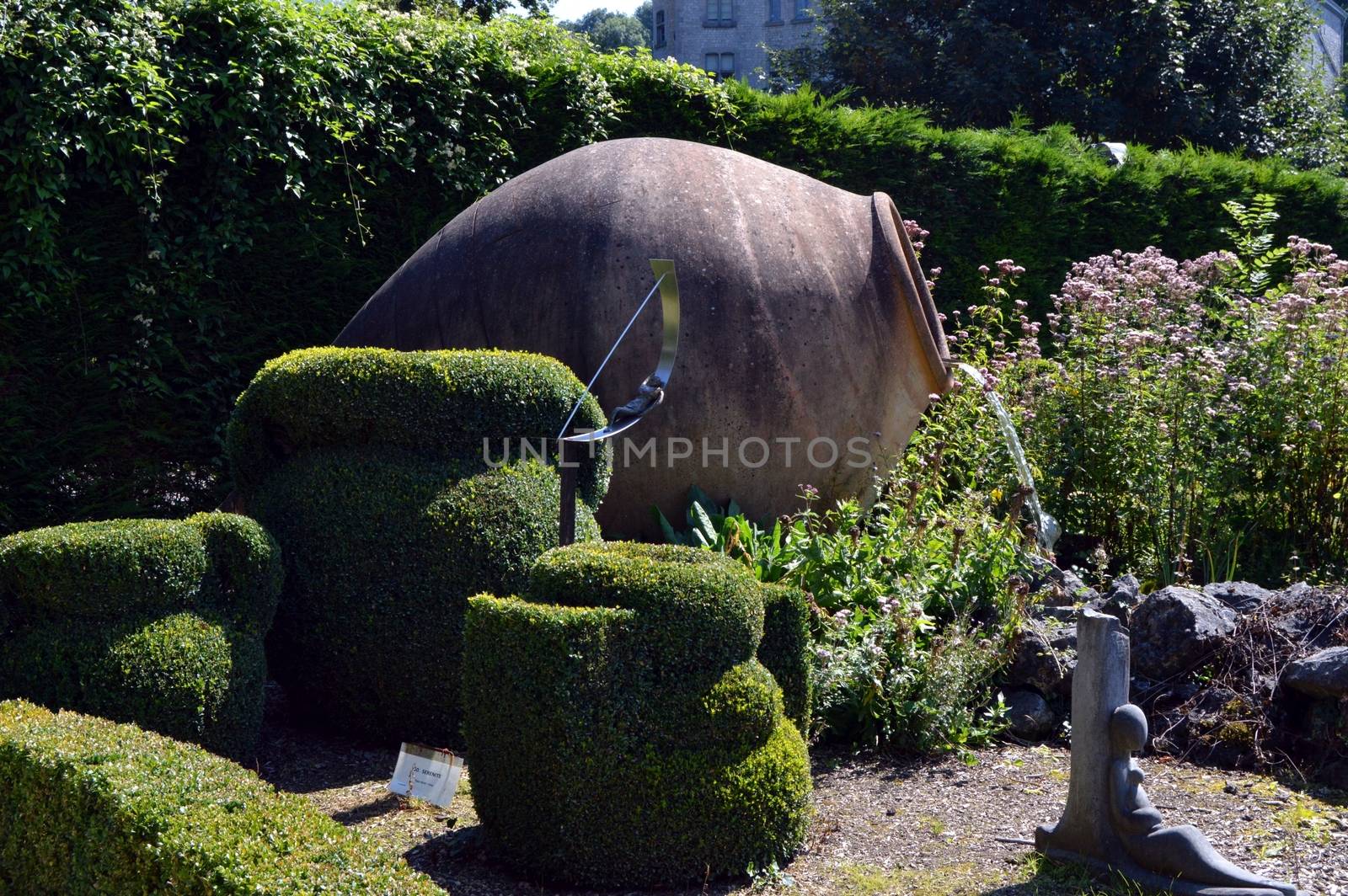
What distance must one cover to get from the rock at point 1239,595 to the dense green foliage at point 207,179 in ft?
16.3

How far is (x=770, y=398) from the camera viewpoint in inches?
210

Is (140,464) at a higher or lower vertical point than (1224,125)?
lower

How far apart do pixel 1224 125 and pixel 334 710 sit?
16193mm

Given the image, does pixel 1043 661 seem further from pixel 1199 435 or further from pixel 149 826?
pixel 149 826

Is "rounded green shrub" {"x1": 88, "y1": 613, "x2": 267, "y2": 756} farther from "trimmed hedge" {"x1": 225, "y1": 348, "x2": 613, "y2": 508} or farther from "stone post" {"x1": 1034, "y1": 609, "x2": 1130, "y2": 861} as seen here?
"stone post" {"x1": 1034, "y1": 609, "x2": 1130, "y2": 861}

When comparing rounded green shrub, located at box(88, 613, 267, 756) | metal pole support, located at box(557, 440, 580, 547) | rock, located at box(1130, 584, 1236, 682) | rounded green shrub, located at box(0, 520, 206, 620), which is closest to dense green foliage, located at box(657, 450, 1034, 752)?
rock, located at box(1130, 584, 1236, 682)

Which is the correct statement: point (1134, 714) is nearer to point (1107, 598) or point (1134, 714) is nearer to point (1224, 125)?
point (1107, 598)

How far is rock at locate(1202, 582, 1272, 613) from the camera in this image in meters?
5.15

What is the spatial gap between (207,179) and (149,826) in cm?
461

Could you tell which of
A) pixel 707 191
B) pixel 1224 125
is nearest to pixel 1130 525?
pixel 707 191

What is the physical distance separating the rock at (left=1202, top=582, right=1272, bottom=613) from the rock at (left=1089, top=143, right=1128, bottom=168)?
280 inches

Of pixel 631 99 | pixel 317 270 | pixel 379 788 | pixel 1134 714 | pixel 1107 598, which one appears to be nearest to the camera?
pixel 1134 714

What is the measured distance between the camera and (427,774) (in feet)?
12.7

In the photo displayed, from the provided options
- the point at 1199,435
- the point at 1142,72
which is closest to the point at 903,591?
the point at 1199,435
